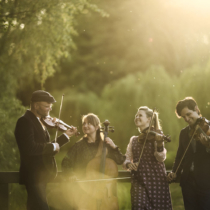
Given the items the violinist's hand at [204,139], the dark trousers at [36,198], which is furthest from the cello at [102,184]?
the violinist's hand at [204,139]

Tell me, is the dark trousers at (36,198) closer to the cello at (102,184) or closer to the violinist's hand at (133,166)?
the cello at (102,184)

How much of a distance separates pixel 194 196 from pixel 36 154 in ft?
5.76

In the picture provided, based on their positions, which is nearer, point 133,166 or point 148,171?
point 133,166

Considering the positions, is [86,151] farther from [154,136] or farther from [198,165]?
[198,165]

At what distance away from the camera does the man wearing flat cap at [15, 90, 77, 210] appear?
2.97m

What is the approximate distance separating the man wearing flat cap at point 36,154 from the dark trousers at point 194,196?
4.84 feet


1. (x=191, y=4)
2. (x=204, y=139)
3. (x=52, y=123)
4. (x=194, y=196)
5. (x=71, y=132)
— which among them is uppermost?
(x=191, y=4)

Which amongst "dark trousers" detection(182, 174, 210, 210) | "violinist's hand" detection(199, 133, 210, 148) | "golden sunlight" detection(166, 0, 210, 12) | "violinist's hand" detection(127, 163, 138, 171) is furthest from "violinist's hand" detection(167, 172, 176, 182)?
"golden sunlight" detection(166, 0, 210, 12)

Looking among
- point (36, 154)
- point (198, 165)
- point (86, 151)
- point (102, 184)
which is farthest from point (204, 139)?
point (36, 154)

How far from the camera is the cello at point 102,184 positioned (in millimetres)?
3107

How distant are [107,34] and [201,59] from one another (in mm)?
2821

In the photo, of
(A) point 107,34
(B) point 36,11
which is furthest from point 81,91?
(B) point 36,11

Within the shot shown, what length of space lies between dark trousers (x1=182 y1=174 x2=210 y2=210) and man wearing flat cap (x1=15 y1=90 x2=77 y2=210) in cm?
147

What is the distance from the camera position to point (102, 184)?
3.18 metres
